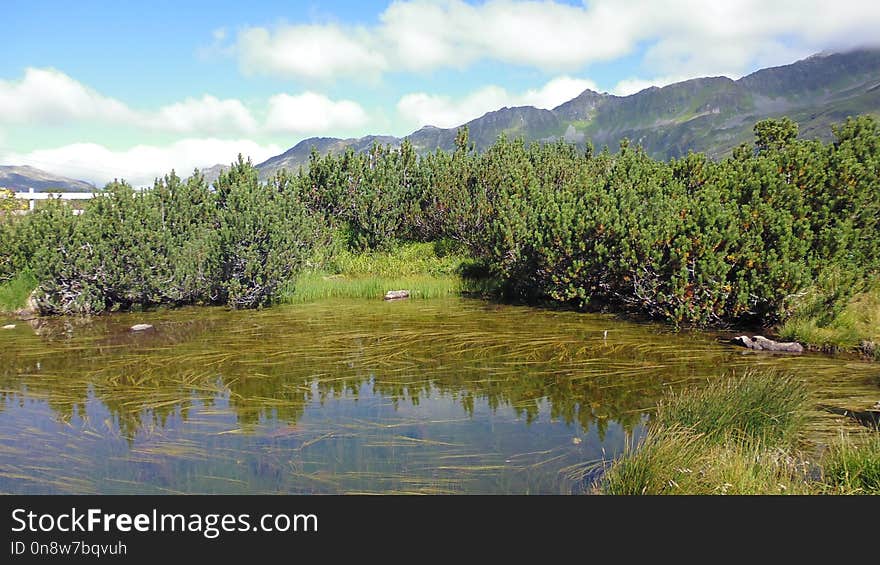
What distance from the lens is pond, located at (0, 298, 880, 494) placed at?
5.86 m

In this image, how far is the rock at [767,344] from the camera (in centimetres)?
1036

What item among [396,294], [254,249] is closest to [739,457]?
[254,249]

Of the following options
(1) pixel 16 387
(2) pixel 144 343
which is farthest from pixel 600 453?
(2) pixel 144 343

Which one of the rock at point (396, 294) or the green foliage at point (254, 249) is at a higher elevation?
the green foliage at point (254, 249)

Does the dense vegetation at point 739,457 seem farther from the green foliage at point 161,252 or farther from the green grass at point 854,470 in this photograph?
the green foliage at point 161,252

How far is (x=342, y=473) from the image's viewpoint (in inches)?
229

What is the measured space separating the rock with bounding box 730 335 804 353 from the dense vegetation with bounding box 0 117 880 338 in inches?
37.6

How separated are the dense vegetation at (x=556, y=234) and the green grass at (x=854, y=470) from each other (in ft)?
20.8

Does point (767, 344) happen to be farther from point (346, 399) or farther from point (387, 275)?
point (387, 275)

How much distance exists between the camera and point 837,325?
35.3 feet

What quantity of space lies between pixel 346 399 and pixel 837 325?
8460mm

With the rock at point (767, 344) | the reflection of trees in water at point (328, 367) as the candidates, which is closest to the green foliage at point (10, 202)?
the reflection of trees in water at point (328, 367)

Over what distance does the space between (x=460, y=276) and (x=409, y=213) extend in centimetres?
387

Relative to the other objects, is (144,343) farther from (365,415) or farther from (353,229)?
(353,229)
